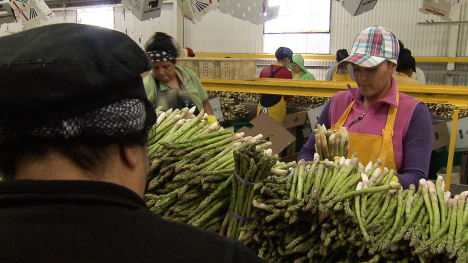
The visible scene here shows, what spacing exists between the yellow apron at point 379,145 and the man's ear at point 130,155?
73.7 inches

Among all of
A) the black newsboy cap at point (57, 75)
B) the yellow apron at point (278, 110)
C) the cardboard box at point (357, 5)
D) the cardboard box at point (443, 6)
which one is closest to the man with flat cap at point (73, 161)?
the black newsboy cap at point (57, 75)

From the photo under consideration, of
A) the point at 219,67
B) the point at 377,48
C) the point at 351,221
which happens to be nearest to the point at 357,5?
the point at 219,67

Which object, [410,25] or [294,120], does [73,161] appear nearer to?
[294,120]

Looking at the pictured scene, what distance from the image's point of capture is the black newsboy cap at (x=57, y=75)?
2.46 feet

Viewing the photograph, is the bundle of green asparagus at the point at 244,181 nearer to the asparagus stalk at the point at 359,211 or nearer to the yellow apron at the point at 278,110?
the asparagus stalk at the point at 359,211

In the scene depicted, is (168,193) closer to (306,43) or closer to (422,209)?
(422,209)

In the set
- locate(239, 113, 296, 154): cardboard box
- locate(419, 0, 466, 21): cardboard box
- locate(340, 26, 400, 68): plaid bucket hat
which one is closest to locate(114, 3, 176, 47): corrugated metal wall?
locate(419, 0, 466, 21): cardboard box

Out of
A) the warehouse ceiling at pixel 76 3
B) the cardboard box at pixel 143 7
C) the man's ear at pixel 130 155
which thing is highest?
the warehouse ceiling at pixel 76 3

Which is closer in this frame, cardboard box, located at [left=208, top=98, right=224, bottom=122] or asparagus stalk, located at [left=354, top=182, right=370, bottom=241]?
asparagus stalk, located at [left=354, top=182, right=370, bottom=241]

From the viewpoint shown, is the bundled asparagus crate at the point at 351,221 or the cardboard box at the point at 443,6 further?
the cardboard box at the point at 443,6

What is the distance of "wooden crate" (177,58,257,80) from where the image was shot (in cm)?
533

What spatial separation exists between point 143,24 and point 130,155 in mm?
16208

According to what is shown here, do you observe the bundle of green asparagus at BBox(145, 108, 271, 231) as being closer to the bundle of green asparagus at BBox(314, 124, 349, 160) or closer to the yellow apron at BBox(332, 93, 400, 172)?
the bundle of green asparagus at BBox(314, 124, 349, 160)

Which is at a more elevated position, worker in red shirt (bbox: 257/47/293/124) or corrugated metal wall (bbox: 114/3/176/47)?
corrugated metal wall (bbox: 114/3/176/47)
